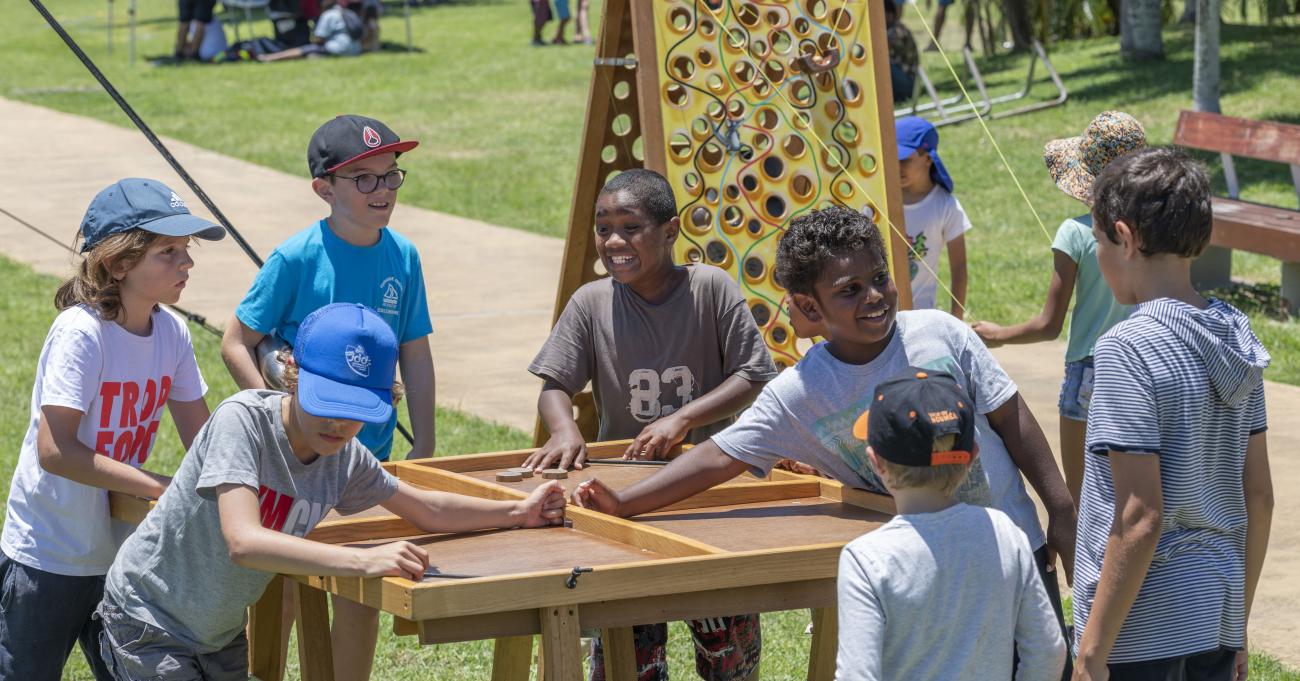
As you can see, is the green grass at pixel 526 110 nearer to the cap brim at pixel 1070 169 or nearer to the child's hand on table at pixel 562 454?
the cap brim at pixel 1070 169

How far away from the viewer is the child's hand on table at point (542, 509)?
12.2 ft

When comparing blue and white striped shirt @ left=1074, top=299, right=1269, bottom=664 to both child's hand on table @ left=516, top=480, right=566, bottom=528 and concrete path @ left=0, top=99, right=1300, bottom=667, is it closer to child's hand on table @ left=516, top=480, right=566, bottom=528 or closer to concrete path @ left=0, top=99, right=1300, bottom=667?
child's hand on table @ left=516, top=480, right=566, bottom=528

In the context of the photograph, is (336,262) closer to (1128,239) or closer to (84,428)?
(84,428)

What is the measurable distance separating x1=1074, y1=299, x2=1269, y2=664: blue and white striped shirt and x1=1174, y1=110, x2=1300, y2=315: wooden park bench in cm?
697

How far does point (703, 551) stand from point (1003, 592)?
72 cm

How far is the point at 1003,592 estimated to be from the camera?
2795 mm

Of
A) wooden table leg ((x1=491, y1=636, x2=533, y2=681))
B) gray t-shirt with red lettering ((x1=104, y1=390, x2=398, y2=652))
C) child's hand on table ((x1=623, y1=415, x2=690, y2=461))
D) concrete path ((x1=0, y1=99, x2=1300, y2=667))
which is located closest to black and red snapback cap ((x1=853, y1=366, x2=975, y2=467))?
gray t-shirt with red lettering ((x1=104, y1=390, x2=398, y2=652))

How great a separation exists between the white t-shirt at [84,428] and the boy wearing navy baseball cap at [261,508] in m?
0.44

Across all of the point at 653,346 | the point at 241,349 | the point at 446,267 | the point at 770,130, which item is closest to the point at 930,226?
the point at 770,130

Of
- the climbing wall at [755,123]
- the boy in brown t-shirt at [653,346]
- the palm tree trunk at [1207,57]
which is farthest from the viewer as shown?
the palm tree trunk at [1207,57]

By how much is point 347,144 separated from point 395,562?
1.74 metres

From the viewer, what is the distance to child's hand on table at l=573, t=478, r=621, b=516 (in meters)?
3.71

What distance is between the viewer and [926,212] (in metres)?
6.56

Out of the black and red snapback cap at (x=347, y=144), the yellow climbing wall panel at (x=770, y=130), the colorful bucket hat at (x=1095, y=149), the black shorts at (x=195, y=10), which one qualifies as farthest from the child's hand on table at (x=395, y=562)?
the black shorts at (x=195, y=10)
